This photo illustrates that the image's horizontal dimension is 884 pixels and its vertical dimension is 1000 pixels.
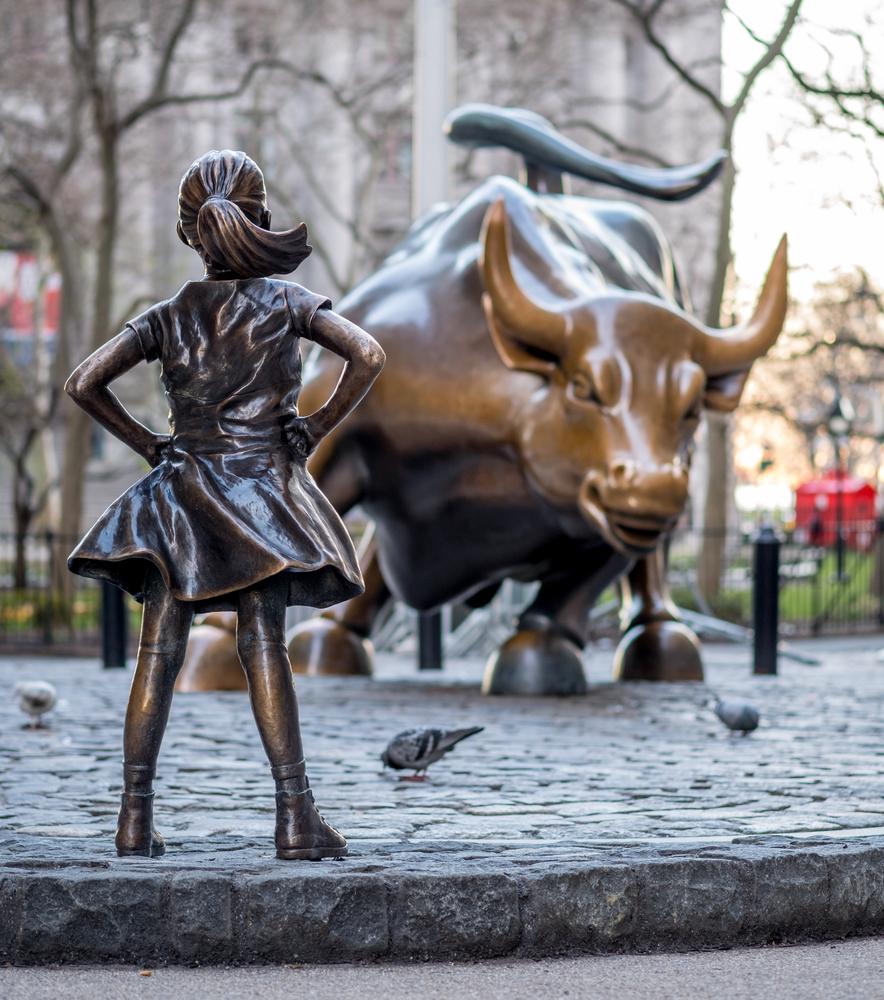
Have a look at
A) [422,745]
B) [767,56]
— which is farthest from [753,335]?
[767,56]

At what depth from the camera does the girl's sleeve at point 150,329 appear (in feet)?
16.5

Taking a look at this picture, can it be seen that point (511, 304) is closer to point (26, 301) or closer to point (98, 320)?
point (98, 320)

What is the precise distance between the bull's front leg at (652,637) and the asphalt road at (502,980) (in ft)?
20.2

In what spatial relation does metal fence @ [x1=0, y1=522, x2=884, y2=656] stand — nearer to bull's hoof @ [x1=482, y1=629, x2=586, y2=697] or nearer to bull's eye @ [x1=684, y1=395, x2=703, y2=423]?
bull's hoof @ [x1=482, y1=629, x2=586, y2=697]

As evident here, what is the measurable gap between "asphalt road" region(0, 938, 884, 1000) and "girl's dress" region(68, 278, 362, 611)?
1045 millimetres

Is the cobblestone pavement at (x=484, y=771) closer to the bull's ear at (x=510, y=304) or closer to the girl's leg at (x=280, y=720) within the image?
the girl's leg at (x=280, y=720)

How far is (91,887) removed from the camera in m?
4.44

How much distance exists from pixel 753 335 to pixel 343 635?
313 cm

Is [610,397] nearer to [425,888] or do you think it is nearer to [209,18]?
[425,888]

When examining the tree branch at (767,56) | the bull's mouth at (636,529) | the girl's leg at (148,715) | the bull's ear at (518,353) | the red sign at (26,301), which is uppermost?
the tree branch at (767,56)

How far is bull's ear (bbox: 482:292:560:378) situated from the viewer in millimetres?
8742

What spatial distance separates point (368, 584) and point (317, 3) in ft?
56.9

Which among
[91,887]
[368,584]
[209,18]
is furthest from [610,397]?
[209,18]

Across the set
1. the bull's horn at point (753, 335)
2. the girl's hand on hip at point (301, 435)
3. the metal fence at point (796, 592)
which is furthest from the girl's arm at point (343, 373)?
the metal fence at point (796, 592)
